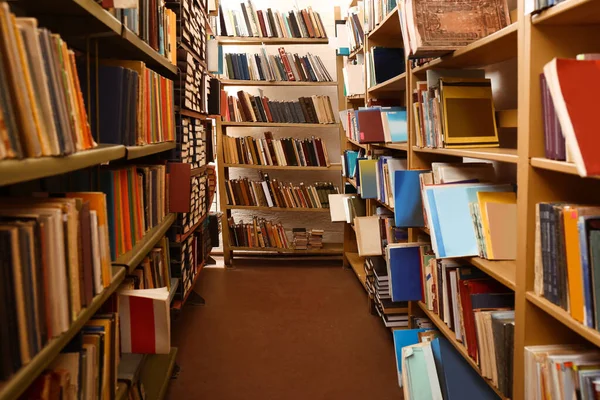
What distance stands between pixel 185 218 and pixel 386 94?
152 centimetres

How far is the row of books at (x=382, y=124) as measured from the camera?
2.80 meters

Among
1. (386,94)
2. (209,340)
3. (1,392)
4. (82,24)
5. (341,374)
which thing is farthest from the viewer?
(386,94)

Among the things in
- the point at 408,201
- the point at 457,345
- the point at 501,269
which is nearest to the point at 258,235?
the point at 408,201

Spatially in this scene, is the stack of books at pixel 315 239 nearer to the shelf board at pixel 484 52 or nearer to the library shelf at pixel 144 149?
the library shelf at pixel 144 149

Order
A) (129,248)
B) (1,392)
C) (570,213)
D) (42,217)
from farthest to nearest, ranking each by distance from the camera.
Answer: (129,248) → (570,213) → (42,217) → (1,392)

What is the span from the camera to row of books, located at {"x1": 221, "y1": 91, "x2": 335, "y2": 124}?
4.60 m

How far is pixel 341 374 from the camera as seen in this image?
8.52ft

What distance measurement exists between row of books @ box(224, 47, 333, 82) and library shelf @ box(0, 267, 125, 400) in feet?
11.3

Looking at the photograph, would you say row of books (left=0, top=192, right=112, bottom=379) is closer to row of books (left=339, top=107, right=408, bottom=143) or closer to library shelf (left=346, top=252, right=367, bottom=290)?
row of books (left=339, top=107, right=408, bottom=143)

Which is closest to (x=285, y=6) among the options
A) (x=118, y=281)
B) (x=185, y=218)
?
(x=185, y=218)

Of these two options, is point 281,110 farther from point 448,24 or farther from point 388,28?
point 448,24

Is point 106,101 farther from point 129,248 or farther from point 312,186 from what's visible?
point 312,186

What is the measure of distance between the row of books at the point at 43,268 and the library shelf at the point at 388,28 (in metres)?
1.76

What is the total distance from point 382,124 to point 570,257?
5.90ft
